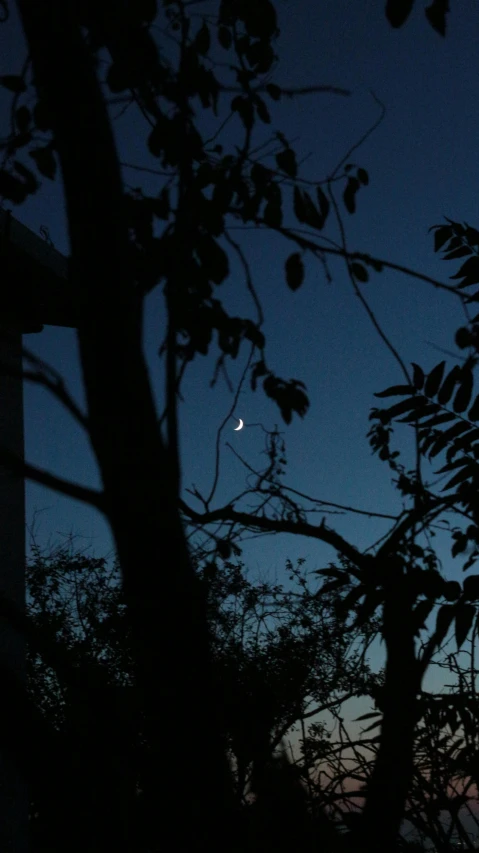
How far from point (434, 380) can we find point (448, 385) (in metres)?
0.06

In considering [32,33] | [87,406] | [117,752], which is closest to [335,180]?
[32,33]

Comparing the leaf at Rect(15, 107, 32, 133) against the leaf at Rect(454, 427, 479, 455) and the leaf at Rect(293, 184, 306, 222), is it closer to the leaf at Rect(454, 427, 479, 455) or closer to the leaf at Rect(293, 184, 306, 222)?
the leaf at Rect(293, 184, 306, 222)

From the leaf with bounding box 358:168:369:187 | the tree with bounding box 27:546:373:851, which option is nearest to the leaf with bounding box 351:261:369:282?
the leaf with bounding box 358:168:369:187

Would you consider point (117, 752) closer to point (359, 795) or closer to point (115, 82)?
point (359, 795)

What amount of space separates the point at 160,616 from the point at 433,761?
228cm

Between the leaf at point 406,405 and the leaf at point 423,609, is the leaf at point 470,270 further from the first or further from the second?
the leaf at point 423,609

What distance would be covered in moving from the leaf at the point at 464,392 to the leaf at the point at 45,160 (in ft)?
6.35

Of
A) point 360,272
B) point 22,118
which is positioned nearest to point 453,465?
point 360,272

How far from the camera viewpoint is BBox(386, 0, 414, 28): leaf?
2.58 metres

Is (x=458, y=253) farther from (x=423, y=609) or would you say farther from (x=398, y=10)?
(x=423, y=609)

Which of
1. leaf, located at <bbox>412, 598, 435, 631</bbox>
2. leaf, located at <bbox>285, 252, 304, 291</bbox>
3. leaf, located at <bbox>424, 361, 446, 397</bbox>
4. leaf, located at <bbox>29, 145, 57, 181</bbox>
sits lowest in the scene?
leaf, located at <bbox>412, 598, 435, 631</bbox>

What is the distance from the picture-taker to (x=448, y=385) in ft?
11.1

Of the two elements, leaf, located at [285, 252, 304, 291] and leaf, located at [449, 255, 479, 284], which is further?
leaf, located at [449, 255, 479, 284]

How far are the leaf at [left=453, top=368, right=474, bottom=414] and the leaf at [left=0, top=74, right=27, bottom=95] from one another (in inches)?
84.4
